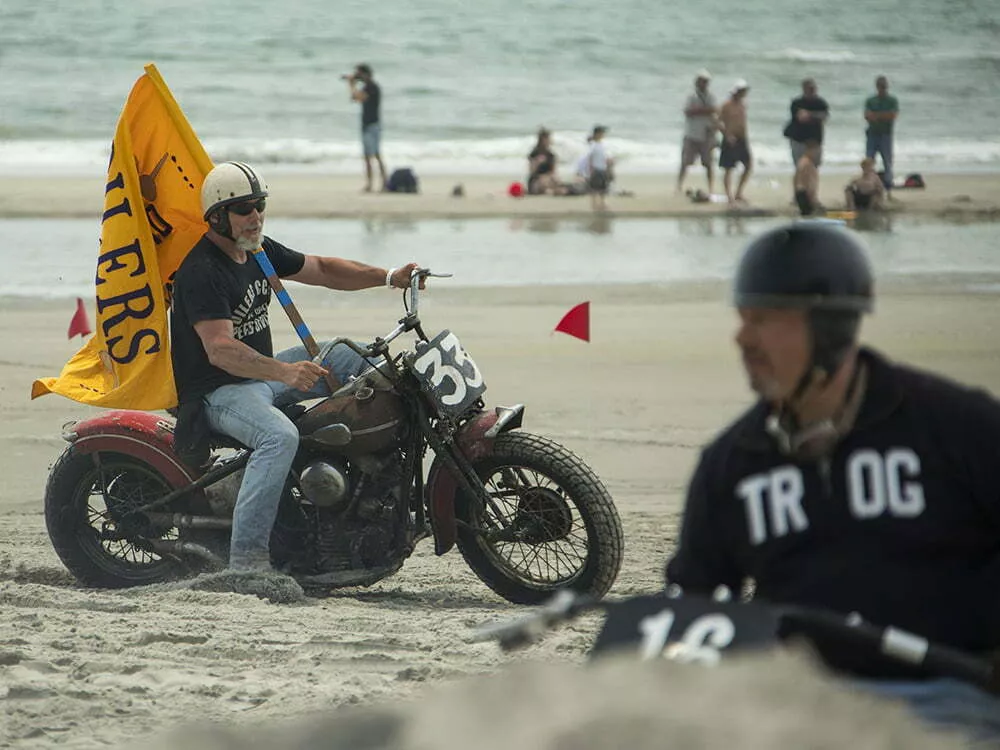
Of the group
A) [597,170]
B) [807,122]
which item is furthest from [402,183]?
[807,122]

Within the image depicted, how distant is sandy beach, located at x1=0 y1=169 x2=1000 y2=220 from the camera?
24.4 m

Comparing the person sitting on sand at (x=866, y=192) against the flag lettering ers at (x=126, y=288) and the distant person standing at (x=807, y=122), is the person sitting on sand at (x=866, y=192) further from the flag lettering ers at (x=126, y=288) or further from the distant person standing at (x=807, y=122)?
the flag lettering ers at (x=126, y=288)

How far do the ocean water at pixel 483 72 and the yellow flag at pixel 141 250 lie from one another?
90.5ft

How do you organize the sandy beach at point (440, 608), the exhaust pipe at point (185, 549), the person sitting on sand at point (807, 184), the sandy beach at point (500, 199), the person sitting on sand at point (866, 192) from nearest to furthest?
the sandy beach at point (440, 608) → the exhaust pipe at point (185, 549) → the person sitting on sand at point (807, 184) → the person sitting on sand at point (866, 192) → the sandy beach at point (500, 199)

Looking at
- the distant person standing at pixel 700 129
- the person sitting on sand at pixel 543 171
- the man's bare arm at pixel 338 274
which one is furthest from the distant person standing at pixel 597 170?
the man's bare arm at pixel 338 274

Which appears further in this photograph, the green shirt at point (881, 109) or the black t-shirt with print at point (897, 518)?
the green shirt at point (881, 109)

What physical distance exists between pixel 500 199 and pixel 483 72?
28.4m

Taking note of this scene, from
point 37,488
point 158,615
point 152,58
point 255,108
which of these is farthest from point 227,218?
point 152,58

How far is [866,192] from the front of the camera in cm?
2380

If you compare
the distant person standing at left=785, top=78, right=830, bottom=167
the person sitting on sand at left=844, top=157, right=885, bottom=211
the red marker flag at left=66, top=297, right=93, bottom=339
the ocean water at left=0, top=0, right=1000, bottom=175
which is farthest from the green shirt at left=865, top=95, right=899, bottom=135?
the red marker flag at left=66, top=297, right=93, bottom=339

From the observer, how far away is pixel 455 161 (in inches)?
1491

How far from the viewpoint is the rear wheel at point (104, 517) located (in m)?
7.04

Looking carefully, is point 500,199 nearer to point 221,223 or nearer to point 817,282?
point 221,223

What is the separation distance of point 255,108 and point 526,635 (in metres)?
45.0
